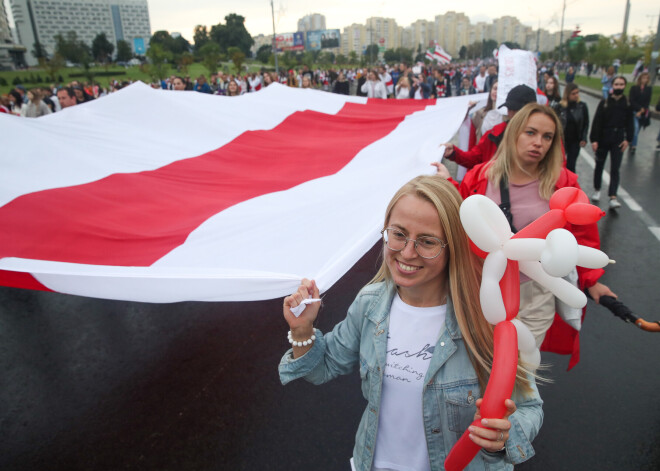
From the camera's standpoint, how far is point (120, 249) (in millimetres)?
2604

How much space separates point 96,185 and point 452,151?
2740 millimetres

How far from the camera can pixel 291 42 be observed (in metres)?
78.5

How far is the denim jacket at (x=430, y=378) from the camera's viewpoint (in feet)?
4.30

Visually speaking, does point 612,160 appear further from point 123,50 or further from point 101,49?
point 101,49

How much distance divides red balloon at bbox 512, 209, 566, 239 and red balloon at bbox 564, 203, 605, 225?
2 cm

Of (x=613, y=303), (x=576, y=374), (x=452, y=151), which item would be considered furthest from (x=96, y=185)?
(x=576, y=374)

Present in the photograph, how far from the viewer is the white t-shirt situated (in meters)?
1.45

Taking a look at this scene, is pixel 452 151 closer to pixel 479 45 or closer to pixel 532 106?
pixel 532 106

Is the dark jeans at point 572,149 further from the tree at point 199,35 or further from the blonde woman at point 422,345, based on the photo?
the tree at point 199,35

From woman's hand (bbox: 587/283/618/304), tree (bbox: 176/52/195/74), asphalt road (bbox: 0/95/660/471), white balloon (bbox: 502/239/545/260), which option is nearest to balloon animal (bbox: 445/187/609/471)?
white balloon (bbox: 502/239/545/260)

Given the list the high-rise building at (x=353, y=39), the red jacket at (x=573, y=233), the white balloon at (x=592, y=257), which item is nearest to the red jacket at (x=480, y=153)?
the red jacket at (x=573, y=233)

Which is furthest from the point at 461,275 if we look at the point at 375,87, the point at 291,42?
the point at 291,42

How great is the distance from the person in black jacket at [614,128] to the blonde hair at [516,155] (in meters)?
4.75

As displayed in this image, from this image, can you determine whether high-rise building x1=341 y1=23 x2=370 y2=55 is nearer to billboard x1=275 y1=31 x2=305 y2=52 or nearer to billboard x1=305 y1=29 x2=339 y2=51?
billboard x1=305 y1=29 x2=339 y2=51
